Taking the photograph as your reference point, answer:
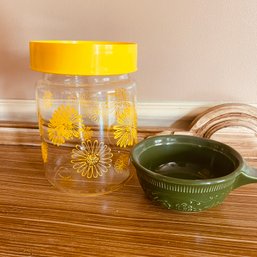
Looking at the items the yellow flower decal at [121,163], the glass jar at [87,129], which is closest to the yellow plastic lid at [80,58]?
the glass jar at [87,129]

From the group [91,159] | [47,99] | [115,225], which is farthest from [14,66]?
[115,225]

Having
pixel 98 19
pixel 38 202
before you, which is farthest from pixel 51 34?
pixel 38 202

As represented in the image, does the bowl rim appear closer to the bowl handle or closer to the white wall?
→ the bowl handle

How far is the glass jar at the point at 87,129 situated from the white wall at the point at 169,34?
0.31 feet

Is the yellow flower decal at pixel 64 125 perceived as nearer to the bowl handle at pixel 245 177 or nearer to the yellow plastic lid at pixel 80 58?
the yellow plastic lid at pixel 80 58

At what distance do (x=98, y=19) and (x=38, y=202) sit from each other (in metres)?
0.36

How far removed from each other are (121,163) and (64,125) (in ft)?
0.41

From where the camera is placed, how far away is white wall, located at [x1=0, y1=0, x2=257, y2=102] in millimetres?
580

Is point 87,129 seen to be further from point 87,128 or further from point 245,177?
point 245,177

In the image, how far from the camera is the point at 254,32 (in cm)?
58

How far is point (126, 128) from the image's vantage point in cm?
54

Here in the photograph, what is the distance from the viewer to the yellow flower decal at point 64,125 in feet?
1.68

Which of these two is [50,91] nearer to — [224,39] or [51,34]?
[51,34]

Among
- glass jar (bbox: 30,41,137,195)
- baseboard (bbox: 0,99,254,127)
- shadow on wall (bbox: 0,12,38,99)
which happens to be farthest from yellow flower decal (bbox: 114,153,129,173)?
shadow on wall (bbox: 0,12,38,99)
